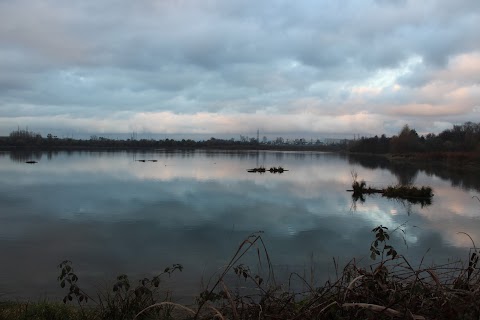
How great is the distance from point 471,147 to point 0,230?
73.4 metres

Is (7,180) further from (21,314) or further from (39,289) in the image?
(21,314)

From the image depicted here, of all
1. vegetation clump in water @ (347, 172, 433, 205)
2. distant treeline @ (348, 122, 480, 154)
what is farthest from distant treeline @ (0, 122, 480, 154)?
vegetation clump in water @ (347, 172, 433, 205)

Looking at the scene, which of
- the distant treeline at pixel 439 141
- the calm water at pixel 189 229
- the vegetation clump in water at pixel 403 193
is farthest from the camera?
the distant treeline at pixel 439 141

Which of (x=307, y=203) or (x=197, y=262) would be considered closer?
(x=197, y=262)

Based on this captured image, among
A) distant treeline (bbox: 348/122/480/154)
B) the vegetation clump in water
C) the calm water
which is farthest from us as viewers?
distant treeline (bbox: 348/122/480/154)

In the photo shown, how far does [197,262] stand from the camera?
9234mm

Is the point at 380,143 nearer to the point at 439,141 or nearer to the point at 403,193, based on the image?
the point at 439,141

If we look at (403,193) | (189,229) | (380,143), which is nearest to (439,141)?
(380,143)

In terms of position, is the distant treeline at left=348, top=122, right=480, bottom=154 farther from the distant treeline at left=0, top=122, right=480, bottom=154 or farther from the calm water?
the calm water

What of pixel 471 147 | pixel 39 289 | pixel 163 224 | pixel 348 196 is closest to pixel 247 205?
pixel 163 224

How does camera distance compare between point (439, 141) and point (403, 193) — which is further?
point (439, 141)

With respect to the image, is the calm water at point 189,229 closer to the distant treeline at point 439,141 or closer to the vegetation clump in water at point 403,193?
the vegetation clump in water at point 403,193

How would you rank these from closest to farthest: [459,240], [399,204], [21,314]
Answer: [21,314], [459,240], [399,204]

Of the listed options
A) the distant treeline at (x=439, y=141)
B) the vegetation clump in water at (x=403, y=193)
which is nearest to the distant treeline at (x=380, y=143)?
the distant treeline at (x=439, y=141)
